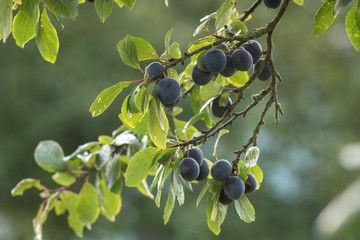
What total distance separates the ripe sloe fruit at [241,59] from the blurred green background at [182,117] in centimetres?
525

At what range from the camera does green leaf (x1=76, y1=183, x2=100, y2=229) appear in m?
1.44

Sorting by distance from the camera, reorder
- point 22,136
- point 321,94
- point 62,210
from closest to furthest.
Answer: point 62,210 → point 22,136 → point 321,94

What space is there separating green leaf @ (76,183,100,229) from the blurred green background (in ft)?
15.6

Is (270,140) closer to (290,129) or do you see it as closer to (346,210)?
(290,129)

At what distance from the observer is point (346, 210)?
4.23 feet

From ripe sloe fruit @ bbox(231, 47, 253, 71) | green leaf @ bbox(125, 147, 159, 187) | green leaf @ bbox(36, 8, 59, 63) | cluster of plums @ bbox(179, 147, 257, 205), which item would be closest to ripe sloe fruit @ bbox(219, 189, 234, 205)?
cluster of plums @ bbox(179, 147, 257, 205)

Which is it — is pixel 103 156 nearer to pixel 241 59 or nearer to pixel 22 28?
pixel 22 28

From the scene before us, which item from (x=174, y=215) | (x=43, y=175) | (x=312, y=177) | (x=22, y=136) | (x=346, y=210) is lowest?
(x=312, y=177)

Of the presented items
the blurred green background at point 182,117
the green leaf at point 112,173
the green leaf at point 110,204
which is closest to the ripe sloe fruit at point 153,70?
the green leaf at point 112,173

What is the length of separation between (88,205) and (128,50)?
704 millimetres

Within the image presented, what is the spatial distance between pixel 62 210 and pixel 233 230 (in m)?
6.47

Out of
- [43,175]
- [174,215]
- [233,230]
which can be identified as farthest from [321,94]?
[43,175]

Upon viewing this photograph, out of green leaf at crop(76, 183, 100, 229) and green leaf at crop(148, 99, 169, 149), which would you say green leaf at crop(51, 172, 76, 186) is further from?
green leaf at crop(148, 99, 169, 149)

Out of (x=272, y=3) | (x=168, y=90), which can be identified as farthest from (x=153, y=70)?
(x=272, y=3)
